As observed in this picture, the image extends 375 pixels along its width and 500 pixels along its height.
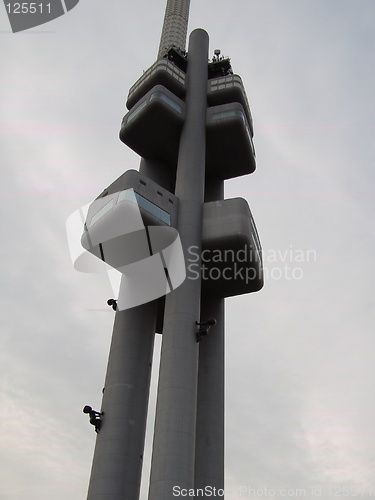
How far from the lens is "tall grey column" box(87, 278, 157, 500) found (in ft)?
115

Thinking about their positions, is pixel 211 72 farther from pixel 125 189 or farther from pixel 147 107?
pixel 125 189

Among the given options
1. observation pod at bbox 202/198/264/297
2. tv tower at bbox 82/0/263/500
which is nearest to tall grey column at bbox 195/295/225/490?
tv tower at bbox 82/0/263/500

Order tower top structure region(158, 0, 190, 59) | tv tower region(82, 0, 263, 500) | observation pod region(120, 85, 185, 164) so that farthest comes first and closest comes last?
tower top structure region(158, 0, 190, 59) → observation pod region(120, 85, 185, 164) → tv tower region(82, 0, 263, 500)

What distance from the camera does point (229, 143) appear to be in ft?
164

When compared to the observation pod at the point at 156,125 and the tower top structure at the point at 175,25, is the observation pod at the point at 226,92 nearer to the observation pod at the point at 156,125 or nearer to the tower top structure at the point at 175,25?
the observation pod at the point at 156,125

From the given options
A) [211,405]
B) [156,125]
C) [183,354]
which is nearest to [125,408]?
[183,354]

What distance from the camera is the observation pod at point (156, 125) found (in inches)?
1901

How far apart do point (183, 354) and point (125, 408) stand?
683cm

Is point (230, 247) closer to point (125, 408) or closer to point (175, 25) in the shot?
point (125, 408)

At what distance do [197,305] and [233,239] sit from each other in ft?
20.5

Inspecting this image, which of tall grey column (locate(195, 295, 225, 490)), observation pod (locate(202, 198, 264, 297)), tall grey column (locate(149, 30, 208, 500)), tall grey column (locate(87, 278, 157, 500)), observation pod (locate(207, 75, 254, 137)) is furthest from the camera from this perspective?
observation pod (locate(207, 75, 254, 137))

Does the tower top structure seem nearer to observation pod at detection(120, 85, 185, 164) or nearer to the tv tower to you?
observation pod at detection(120, 85, 185, 164)

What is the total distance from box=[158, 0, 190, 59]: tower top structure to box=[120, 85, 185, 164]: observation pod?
13981 millimetres

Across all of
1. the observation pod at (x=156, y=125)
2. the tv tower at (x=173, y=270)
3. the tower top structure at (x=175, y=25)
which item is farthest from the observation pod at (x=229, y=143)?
the tower top structure at (x=175, y=25)
